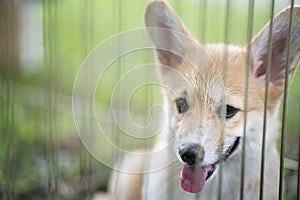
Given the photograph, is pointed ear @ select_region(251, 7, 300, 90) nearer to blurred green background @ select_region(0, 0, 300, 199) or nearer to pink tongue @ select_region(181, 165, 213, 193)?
blurred green background @ select_region(0, 0, 300, 199)

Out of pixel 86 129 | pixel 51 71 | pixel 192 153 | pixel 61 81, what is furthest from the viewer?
pixel 61 81

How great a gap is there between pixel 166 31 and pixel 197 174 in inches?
10.2

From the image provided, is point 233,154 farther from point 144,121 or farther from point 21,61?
point 21,61

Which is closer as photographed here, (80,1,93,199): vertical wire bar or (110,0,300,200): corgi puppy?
(110,0,300,200): corgi puppy

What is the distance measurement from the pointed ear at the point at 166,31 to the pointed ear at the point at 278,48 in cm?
13

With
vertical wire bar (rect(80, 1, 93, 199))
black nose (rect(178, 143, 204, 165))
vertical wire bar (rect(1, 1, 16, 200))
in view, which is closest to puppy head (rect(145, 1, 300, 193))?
black nose (rect(178, 143, 204, 165))

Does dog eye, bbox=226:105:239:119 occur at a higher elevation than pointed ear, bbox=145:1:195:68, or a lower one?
lower

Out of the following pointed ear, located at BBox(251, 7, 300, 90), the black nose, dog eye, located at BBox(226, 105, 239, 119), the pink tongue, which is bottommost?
the pink tongue

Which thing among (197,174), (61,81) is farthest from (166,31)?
(61,81)

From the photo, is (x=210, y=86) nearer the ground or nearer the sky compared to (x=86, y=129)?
nearer the sky

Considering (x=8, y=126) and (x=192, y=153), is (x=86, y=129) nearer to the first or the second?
(x=8, y=126)

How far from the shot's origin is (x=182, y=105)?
86 cm

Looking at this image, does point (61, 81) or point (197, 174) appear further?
point (61, 81)

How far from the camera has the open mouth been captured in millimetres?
855
